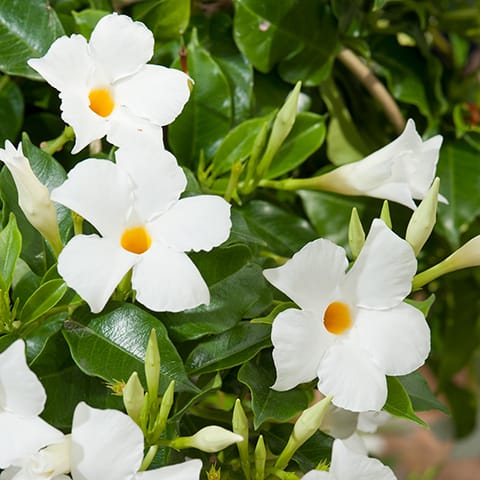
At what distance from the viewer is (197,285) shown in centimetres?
52

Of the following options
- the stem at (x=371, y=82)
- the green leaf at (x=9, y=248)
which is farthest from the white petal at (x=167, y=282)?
the stem at (x=371, y=82)

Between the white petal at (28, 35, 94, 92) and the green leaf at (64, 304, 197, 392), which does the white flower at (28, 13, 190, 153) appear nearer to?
the white petal at (28, 35, 94, 92)

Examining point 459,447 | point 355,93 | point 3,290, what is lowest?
point 459,447

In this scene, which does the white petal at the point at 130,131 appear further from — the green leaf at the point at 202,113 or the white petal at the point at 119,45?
the green leaf at the point at 202,113

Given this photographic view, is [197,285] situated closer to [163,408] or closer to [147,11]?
[163,408]

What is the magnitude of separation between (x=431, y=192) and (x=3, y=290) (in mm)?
301

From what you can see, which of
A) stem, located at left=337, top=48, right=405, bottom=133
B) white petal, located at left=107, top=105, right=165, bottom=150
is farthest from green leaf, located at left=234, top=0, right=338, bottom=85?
white petal, located at left=107, top=105, right=165, bottom=150

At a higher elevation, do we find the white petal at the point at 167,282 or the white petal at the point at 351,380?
the white petal at the point at 167,282

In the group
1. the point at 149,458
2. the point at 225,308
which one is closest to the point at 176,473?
the point at 149,458

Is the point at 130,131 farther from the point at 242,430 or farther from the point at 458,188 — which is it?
the point at 458,188

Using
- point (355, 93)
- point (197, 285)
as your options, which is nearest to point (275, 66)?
point (355, 93)

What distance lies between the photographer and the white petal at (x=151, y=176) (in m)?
0.53

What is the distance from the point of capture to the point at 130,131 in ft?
1.83

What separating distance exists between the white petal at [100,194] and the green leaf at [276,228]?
0.77ft
